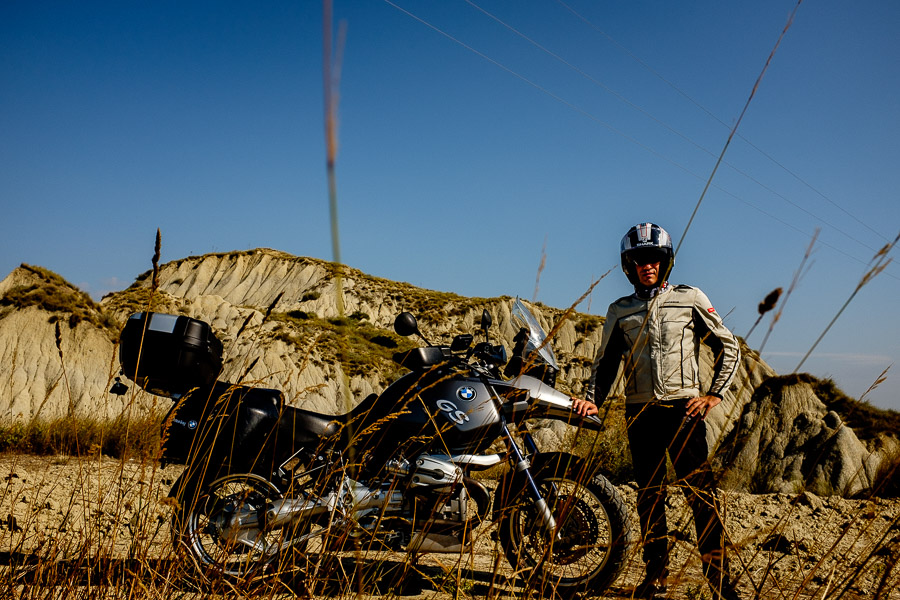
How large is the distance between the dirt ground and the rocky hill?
282 millimetres

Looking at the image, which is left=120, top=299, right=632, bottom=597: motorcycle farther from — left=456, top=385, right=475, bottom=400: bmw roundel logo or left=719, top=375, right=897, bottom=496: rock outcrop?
left=719, top=375, right=897, bottom=496: rock outcrop

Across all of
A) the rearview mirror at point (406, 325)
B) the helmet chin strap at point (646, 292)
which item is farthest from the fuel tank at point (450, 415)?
the helmet chin strap at point (646, 292)

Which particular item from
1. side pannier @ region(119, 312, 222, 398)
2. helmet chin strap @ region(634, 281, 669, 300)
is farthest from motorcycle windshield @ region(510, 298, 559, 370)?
side pannier @ region(119, 312, 222, 398)

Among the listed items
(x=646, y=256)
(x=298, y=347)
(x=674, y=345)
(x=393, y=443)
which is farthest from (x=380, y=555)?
(x=298, y=347)

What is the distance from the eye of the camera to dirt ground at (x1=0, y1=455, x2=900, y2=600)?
58.2 inches

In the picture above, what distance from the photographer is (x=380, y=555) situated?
3660 millimetres

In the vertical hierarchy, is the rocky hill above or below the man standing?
below

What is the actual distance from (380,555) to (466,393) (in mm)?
1381

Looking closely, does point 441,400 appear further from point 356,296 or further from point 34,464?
point 356,296

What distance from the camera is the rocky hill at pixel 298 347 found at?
3842mm

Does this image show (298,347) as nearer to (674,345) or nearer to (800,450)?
(800,450)

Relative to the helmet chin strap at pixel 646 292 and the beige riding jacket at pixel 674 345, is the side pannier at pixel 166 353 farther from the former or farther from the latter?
the helmet chin strap at pixel 646 292

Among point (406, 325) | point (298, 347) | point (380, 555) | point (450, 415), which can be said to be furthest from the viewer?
point (298, 347)

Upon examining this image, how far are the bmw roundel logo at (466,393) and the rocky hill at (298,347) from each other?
88cm
